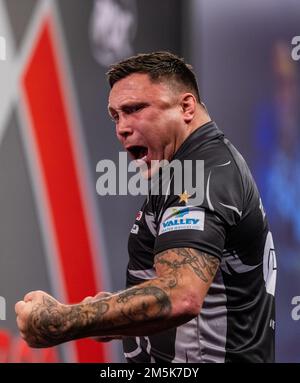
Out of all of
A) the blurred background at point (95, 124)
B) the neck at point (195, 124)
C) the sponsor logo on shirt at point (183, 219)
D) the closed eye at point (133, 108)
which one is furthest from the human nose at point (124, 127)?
the blurred background at point (95, 124)

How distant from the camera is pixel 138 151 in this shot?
205cm

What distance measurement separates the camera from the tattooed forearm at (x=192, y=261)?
1.61 meters

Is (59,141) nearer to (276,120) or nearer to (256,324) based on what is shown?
(276,120)

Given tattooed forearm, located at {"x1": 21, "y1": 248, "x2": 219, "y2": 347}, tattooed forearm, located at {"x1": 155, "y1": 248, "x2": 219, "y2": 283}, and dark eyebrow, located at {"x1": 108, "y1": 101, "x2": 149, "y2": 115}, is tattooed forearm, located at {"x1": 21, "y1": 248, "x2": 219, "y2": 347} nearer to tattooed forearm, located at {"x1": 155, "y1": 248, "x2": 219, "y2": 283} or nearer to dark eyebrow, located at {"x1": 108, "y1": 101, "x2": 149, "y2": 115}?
tattooed forearm, located at {"x1": 155, "y1": 248, "x2": 219, "y2": 283}

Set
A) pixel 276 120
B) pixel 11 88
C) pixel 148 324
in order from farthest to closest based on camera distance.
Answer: pixel 276 120
pixel 11 88
pixel 148 324

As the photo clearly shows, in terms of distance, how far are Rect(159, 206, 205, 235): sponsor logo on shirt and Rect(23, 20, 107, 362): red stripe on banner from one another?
2019 mm

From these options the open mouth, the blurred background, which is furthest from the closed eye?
the blurred background

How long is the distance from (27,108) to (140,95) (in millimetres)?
1746

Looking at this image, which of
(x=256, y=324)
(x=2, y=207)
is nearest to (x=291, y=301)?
(x=2, y=207)

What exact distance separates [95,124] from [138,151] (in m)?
1.77

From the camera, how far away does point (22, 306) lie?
1.68 m

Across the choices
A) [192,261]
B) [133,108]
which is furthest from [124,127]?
[192,261]

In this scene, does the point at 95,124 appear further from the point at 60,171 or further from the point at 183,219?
the point at 183,219

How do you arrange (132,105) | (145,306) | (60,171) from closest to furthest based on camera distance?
(145,306)
(132,105)
(60,171)
